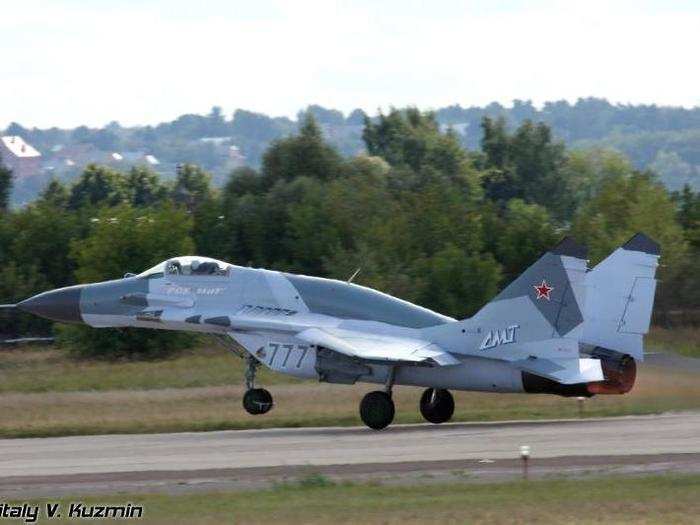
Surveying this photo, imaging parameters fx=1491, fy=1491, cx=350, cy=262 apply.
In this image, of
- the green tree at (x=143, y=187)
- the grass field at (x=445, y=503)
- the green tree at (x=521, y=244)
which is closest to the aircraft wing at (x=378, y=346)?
the grass field at (x=445, y=503)

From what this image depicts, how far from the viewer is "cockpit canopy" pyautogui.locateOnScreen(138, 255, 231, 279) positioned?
26.3m

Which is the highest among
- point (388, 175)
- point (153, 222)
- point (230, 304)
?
point (388, 175)

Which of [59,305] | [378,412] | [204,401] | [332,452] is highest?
[59,305]

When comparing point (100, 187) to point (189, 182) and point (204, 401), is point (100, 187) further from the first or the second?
point (204, 401)

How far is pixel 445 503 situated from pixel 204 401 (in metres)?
14.2

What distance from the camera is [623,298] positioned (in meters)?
25.4

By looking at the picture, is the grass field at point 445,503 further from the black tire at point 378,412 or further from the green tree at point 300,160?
the green tree at point 300,160

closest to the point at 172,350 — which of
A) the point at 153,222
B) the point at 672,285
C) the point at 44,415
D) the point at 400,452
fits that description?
the point at 153,222

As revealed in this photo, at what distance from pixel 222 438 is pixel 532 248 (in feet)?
109

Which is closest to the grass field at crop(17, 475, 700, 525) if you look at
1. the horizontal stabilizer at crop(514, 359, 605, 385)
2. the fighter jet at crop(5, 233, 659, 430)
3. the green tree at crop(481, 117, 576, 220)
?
the horizontal stabilizer at crop(514, 359, 605, 385)

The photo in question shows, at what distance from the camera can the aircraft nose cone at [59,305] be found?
2716cm

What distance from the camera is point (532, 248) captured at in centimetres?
5525

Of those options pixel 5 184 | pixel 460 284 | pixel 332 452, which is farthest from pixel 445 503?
pixel 5 184

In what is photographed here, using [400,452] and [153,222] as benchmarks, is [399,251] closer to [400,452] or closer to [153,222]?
[153,222]
